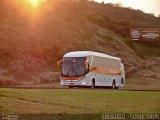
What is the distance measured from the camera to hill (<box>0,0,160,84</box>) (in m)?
21.8

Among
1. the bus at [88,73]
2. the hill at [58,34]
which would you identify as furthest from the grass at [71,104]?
the bus at [88,73]

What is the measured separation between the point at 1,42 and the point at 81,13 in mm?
4071

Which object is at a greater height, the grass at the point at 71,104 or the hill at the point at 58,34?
the hill at the point at 58,34

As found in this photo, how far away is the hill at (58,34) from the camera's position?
2184cm

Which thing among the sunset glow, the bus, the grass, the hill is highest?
the sunset glow

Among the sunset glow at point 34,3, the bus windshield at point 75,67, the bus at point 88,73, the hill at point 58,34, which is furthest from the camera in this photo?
the bus windshield at point 75,67

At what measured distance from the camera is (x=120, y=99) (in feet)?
67.3

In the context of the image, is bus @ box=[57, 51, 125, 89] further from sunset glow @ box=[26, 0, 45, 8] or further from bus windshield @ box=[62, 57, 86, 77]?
sunset glow @ box=[26, 0, 45, 8]

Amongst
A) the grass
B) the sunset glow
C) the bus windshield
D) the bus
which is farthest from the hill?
the bus windshield

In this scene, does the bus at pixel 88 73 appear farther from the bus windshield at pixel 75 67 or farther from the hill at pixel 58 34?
the hill at pixel 58 34

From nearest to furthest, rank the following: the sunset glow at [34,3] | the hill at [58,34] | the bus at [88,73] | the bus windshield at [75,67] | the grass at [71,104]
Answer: the grass at [71,104], the hill at [58,34], the sunset glow at [34,3], the bus at [88,73], the bus windshield at [75,67]

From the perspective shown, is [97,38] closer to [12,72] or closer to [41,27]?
[41,27]

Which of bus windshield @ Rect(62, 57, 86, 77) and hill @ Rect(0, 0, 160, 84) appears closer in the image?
hill @ Rect(0, 0, 160, 84)

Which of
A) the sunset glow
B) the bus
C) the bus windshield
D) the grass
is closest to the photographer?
the grass
